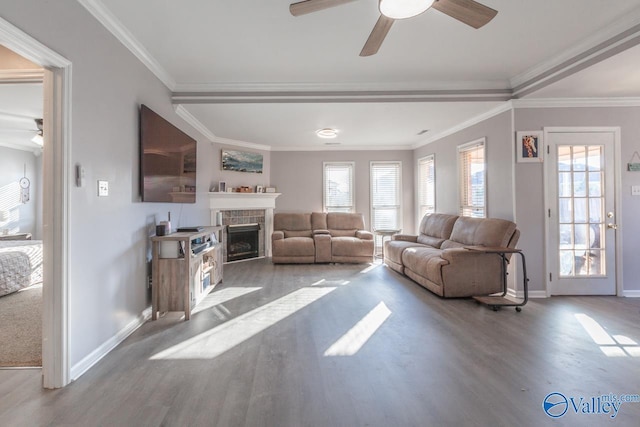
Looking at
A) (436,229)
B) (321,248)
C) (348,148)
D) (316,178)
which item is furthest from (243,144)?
(436,229)

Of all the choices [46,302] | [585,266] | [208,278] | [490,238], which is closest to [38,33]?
[46,302]

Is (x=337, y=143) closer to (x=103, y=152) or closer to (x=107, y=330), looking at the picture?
(x=103, y=152)

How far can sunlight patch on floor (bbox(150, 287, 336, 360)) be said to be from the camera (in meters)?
2.23

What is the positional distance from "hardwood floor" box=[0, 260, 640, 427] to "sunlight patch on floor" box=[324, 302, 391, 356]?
16 mm

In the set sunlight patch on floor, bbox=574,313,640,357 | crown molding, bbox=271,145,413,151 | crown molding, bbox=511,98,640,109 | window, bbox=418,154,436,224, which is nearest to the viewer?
sunlight patch on floor, bbox=574,313,640,357

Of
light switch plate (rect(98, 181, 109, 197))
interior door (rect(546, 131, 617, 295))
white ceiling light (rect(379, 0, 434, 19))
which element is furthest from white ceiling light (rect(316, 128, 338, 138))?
light switch plate (rect(98, 181, 109, 197))

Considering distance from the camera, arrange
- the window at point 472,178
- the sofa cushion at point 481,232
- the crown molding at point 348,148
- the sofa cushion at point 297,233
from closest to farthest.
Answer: the sofa cushion at point 481,232 → the window at point 472,178 → the sofa cushion at point 297,233 → the crown molding at point 348,148

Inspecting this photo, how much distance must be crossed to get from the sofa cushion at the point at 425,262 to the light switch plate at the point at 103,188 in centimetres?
350

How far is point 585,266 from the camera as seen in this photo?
3.60 metres

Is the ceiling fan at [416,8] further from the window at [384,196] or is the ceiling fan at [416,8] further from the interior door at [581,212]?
the window at [384,196]

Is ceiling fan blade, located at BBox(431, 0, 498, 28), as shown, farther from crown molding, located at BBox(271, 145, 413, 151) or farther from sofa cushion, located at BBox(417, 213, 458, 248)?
crown molding, located at BBox(271, 145, 413, 151)

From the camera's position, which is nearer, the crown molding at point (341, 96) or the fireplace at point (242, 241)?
the crown molding at point (341, 96)

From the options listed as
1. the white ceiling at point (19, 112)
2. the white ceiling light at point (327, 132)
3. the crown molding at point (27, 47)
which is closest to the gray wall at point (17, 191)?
the white ceiling at point (19, 112)

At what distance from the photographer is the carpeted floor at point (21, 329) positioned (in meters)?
2.12
